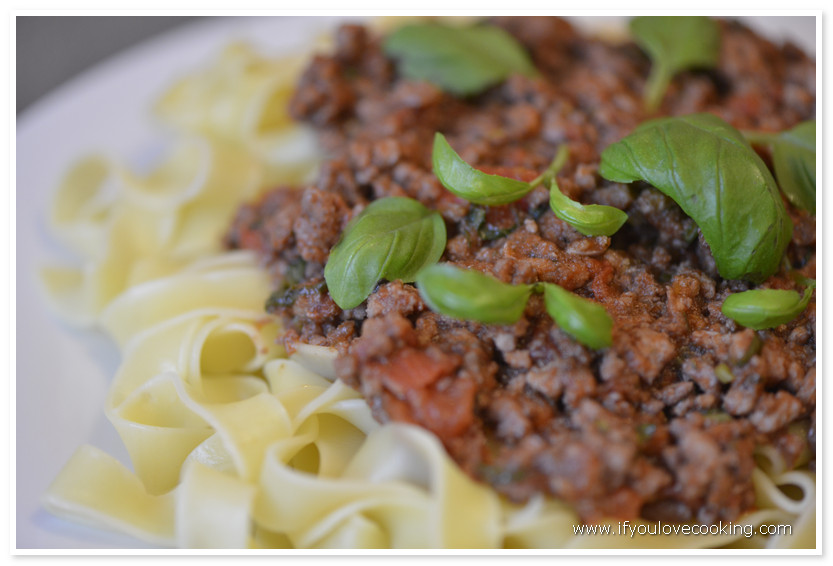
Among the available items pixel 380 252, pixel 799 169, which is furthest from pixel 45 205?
pixel 799 169

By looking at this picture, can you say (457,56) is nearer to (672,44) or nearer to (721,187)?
(672,44)

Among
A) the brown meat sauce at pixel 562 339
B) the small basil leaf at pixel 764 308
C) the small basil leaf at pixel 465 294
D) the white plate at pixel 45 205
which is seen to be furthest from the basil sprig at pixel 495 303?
the white plate at pixel 45 205

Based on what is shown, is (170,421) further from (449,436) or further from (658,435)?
(658,435)

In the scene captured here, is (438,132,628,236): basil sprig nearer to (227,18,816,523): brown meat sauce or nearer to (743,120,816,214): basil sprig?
(227,18,816,523): brown meat sauce

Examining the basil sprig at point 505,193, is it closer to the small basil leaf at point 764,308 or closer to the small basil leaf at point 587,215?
the small basil leaf at point 587,215

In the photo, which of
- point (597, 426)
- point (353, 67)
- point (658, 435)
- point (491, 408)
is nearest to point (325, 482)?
point (491, 408)

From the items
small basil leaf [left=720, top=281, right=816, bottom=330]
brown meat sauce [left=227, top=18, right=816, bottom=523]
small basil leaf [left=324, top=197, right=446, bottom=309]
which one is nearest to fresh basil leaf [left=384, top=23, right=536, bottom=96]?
brown meat sauce [left=227, top=18, right=816, bottom=523]
